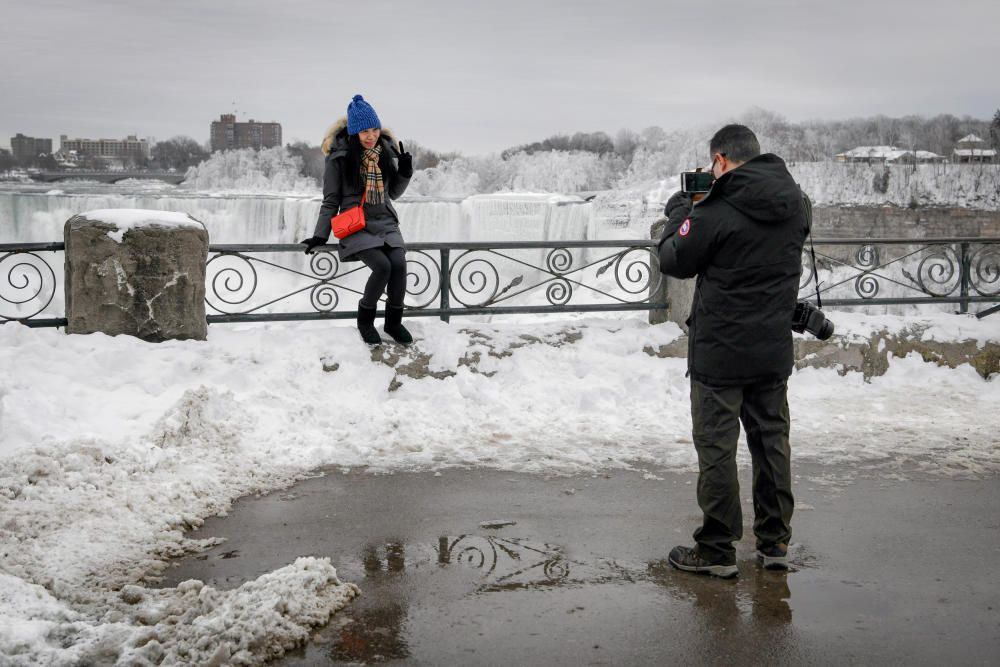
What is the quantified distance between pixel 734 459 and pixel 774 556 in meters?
0.52

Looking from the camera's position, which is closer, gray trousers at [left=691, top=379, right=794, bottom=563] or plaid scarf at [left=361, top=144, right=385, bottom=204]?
gray trousers at [left=691, top=379, right=794, bottom=563]

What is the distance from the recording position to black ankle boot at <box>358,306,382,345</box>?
7.88 m

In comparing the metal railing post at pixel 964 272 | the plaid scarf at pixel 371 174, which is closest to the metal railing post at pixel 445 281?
the plaid scarf at pixel 371 174

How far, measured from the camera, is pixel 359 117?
7.54 meters

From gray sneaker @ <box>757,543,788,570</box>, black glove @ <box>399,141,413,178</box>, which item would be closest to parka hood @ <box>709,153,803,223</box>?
gray sneaker @ <box>757,543,788,570</box>

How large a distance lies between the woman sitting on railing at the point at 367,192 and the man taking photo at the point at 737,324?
11.9 feet

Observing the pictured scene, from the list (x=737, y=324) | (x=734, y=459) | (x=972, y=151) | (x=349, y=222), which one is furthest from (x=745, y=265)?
(x=972, y=151)

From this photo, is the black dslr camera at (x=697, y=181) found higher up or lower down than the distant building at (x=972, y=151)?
lower down

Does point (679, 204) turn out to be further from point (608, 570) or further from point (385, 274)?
point (385, 274)

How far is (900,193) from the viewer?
49906mm

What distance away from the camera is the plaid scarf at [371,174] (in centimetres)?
766

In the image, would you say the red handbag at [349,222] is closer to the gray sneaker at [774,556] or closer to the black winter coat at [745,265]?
the black winter coat at [745,265]

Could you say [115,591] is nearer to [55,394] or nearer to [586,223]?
[55,394]

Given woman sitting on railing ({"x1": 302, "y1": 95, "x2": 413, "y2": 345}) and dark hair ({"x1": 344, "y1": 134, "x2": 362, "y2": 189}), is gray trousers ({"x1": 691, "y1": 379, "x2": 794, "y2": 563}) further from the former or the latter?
dark hair ({"x1": 344, "y1": 134, "x2": 362, "y2": 189})
